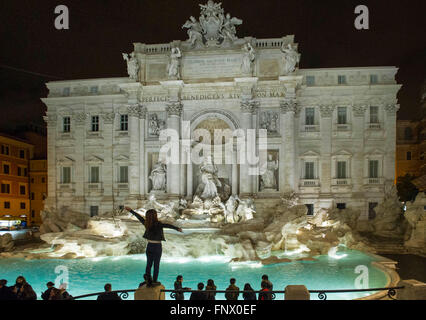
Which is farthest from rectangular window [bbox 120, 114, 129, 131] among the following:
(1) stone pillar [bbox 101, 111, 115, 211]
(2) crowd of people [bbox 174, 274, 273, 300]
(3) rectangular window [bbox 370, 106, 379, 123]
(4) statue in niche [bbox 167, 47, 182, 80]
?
(2) crowd of people [bbox 174, 274, 273, 300]

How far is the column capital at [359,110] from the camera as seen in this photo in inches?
971

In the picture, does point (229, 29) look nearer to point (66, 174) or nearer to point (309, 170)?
point (309, 170)

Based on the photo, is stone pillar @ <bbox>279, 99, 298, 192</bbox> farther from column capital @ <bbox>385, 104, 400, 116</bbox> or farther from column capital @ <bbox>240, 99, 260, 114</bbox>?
column capital @ <bbox>385, 104, 400, 116</bbox>

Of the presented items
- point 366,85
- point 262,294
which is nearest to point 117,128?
point 366,85

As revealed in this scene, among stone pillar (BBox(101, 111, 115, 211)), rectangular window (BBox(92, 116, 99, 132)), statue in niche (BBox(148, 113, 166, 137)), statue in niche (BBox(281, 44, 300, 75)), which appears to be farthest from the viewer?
rectangular window (BBox(92, 116, 99, 132))

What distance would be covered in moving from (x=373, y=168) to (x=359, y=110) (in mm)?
4389

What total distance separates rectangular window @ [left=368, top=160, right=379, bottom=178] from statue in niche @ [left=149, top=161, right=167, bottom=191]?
593 inches

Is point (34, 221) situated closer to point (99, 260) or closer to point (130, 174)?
point (130, 174)

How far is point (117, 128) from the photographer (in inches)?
1059

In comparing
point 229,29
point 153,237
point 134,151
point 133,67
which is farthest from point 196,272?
point 229,29

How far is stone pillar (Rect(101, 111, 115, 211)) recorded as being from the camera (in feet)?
87.4

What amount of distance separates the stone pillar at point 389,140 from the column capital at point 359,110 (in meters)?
1.61

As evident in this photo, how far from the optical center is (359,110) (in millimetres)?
24703

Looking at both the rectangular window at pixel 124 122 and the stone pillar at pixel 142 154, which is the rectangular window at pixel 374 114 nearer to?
the stone pillar at pixel 142 154
